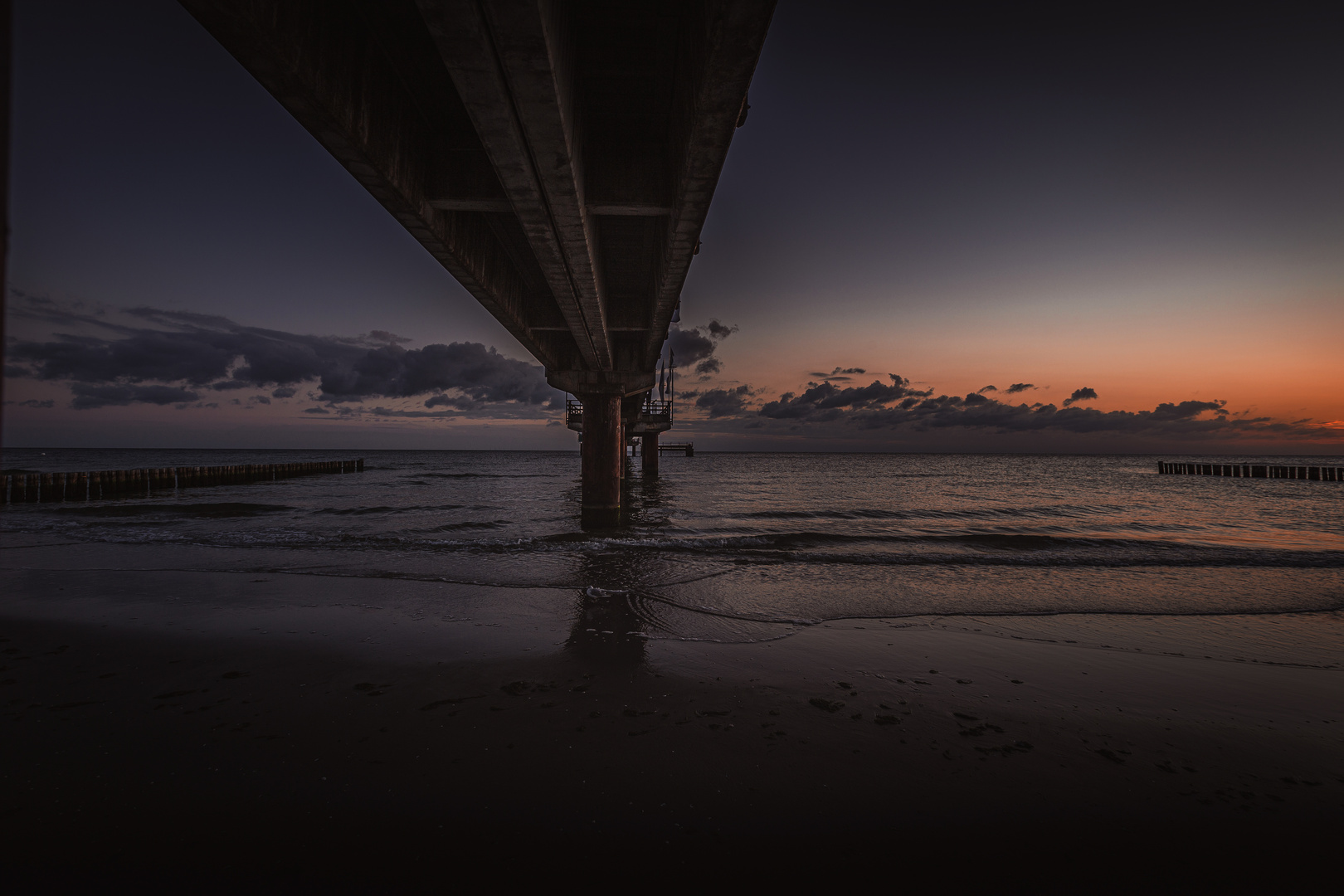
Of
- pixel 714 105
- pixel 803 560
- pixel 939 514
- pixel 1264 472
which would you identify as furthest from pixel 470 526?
pixel 1264 472

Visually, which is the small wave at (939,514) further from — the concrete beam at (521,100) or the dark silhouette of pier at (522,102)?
the concrete beam at (521,100)

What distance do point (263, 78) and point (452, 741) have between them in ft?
17.5

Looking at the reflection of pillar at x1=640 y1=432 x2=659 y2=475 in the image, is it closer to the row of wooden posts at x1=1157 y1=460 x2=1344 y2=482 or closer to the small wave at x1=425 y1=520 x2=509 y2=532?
the small wave at x1=425 y1=520 x2=509 y2=532

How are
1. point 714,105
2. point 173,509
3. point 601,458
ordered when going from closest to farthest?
point 714,105
point 601,458
point 173,509

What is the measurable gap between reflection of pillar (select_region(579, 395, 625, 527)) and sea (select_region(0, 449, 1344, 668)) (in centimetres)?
86

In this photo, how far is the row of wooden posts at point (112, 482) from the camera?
2669 centimetres

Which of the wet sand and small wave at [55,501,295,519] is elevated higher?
the wet sand

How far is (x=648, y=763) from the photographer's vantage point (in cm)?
473

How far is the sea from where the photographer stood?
8.70 m

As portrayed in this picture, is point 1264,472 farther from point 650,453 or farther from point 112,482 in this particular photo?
point 112,482

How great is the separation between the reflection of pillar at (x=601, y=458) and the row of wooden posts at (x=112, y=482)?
2330 cm

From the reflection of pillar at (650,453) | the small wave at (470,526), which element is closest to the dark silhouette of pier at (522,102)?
the small wave at (470,526)

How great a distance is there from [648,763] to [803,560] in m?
9.76

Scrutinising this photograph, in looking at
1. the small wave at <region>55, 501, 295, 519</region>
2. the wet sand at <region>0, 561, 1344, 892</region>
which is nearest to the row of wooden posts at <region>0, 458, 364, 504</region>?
the small wave at <region>55, 501, 295, 519</region>
